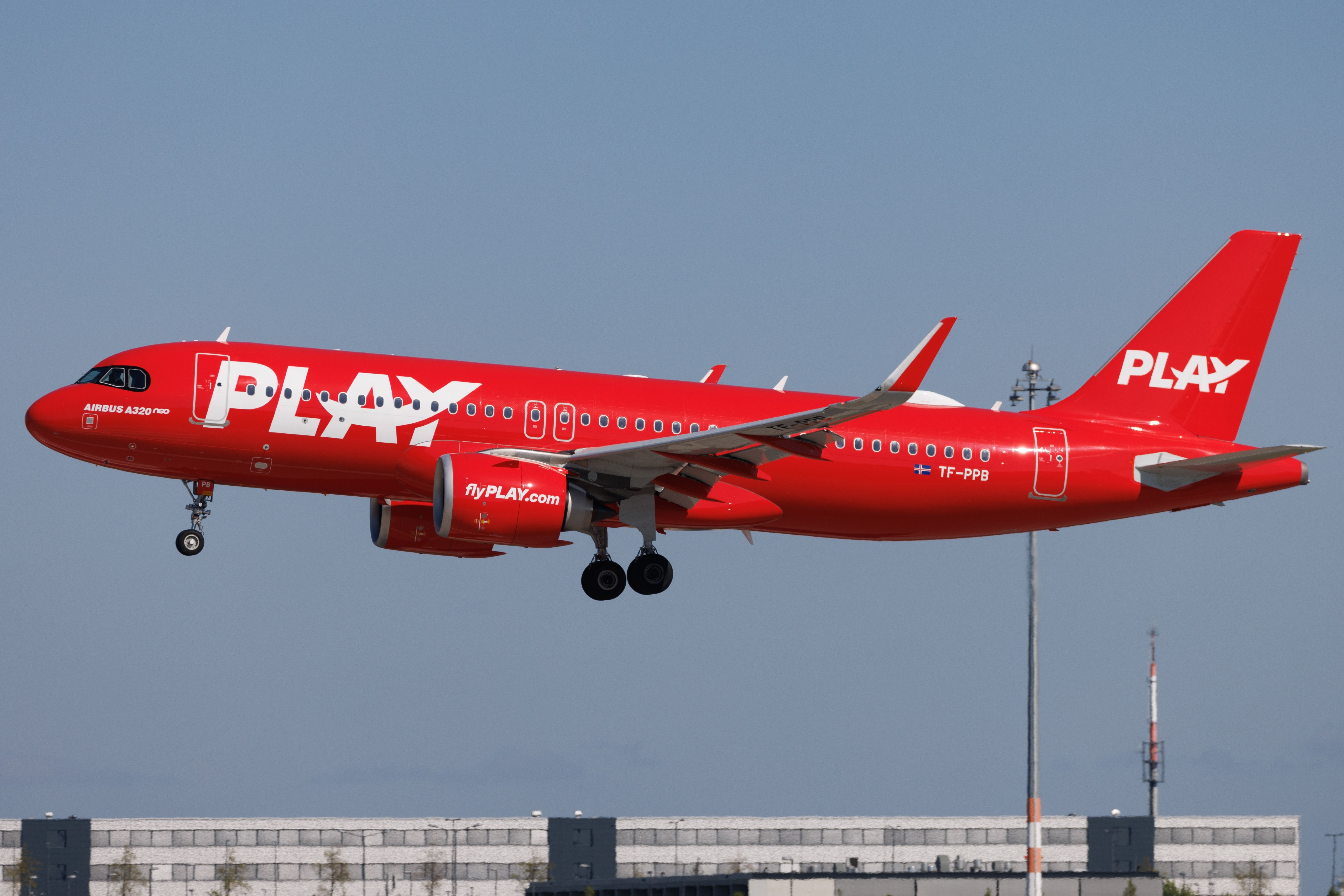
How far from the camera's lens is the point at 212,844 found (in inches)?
4392

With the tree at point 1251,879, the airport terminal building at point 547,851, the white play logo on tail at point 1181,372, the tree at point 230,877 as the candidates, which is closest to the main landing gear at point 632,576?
the white play logo on tail at point 1181,372

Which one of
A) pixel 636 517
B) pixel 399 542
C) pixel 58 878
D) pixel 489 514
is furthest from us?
pixel 58 878

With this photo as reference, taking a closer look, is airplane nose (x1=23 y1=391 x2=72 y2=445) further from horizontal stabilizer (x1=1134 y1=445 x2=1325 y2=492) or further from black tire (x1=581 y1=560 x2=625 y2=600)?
horizontal stabilizer (x1=1134 y1=445 x2=1325 y2=492)

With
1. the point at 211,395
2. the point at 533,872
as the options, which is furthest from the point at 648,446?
the point at 533,872

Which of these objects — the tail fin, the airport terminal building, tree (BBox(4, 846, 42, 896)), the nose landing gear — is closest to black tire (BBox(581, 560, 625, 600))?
the nose landing gear

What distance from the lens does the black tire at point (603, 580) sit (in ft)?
130

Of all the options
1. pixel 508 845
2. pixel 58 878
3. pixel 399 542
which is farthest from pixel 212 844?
pixel 399 542

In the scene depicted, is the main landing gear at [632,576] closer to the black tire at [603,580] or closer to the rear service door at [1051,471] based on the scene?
the black tire at [603,580]

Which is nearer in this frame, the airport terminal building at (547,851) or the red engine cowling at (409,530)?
the red engine cowling at (409,530)

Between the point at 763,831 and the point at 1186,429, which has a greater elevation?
the point at 1186,429

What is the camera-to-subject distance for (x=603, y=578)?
3966cm

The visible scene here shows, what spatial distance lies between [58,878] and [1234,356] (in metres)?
89.2

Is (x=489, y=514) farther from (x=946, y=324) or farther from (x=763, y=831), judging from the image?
(x=763, y=831)

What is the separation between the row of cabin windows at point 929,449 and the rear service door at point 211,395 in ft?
43.4
